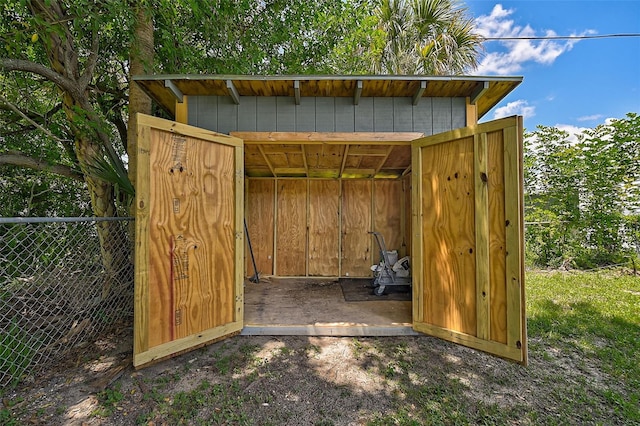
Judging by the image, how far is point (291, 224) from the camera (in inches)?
217

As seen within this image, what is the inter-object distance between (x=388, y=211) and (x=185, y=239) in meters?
4.07

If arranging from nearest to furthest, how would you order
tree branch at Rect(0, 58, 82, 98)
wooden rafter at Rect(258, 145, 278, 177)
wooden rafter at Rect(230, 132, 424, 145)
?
tree branch at Rect(0, 58, 82, 98) < wooden rafter at Rect(230, 132, 424, 145) < wooden rafter at Rect(258, 145, 278, 177)

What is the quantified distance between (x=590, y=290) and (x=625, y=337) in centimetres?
176

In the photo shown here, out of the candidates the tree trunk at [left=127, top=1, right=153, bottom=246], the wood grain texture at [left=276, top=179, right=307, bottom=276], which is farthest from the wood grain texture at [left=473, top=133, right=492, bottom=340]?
the tree trunk at [left=127, top=1, right=153, bottom=246]

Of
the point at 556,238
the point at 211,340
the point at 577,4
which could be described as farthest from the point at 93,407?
the point at 577,4

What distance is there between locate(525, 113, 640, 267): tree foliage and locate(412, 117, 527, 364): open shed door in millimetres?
4572

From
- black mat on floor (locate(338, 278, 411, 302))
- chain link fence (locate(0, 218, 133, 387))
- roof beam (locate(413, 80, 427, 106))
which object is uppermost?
roof beam (locate(413, 80, 427, 106))

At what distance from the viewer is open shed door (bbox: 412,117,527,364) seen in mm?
2148

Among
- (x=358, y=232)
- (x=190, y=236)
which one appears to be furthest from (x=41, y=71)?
(x=358, y=232)

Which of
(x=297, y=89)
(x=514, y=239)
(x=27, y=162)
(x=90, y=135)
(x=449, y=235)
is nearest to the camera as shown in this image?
(x=514, y=239)

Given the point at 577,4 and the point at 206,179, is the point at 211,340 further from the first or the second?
the point at 577,4

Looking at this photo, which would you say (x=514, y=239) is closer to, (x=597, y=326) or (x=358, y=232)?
(x=597, y=326)

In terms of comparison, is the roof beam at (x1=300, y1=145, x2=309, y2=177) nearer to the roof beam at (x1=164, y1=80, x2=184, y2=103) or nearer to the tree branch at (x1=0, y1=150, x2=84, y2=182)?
the roof beam at (x1=164, y1=80, x2=184, y2=103)

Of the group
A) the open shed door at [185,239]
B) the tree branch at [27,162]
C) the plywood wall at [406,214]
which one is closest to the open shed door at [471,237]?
the open shed door at [185,239]
